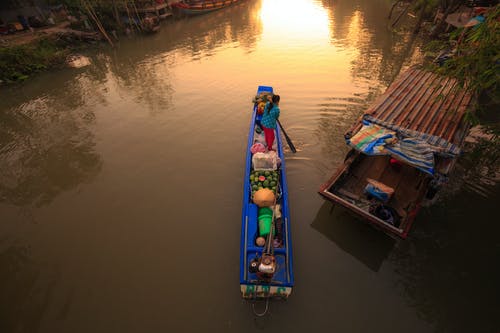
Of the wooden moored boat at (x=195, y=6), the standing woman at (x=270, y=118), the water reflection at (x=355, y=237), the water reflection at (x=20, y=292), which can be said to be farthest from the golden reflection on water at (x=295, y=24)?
the water reflection at (x=20, y=292)

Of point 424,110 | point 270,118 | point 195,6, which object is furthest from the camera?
point 195,6

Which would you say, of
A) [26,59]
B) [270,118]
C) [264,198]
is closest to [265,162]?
[264,198]

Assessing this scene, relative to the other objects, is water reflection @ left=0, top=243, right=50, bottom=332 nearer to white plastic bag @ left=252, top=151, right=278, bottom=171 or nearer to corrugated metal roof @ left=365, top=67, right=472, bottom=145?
white plastic bag @ left=252, top=151, right=278, bottom=171

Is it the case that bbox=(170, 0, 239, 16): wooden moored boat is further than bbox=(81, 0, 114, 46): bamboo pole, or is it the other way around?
bbox=(170, 0, 239, 16): wooden moored boat

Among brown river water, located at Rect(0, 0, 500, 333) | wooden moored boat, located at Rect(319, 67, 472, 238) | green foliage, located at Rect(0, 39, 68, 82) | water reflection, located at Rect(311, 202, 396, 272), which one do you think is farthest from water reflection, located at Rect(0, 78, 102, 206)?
wooden moored boat, located at Rect(319, 67, 472, 238)

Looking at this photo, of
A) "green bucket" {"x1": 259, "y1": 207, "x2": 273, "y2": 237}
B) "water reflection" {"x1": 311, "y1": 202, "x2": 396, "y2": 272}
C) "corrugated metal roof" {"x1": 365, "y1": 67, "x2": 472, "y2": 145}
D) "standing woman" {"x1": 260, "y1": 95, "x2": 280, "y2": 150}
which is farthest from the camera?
"standing woman" {"x1": 260, "y1": 95, "x2": 280, "y2": 150}

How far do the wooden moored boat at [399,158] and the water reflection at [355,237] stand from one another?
2.33 ft

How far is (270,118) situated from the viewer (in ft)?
24.6

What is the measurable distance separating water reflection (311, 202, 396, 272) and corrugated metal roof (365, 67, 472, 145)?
3.24m

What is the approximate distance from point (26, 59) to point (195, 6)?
1971 cm

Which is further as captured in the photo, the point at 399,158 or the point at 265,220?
the point at 399,158

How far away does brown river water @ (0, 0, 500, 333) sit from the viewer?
15.8 feet

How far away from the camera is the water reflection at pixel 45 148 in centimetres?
767

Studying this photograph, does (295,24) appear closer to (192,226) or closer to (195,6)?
(195,6)
